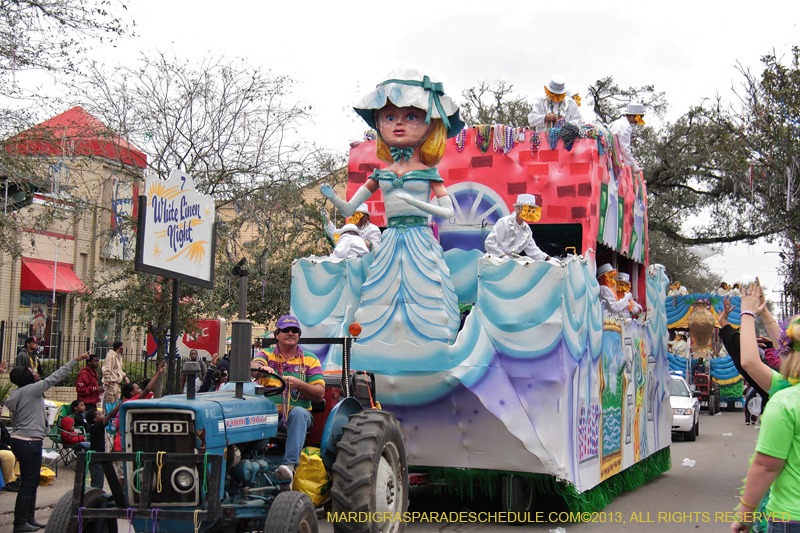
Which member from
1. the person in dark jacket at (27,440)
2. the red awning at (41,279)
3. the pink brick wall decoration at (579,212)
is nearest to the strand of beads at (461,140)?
the pink brick wall decoration at (579,212)

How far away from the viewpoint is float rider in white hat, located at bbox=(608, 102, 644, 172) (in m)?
12.4

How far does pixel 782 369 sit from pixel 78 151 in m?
12.7

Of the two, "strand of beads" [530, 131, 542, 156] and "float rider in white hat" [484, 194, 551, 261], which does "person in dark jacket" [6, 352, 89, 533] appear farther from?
"strand of beads" [530, 131, 542, 156]

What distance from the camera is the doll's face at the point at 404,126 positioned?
955 cm

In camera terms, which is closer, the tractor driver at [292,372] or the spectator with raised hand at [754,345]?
the spectator with raised hand at [754,345]

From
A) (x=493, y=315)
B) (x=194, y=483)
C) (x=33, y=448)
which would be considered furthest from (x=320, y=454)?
(x=33, y=448)

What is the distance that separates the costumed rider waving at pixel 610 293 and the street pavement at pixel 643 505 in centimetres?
→ 262

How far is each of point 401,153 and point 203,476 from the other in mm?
5158

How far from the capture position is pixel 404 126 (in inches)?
376

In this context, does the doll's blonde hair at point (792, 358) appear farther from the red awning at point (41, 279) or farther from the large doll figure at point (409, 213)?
the red awning at point (41, 279)

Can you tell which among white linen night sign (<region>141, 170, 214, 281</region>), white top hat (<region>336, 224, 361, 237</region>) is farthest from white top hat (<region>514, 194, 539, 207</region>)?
white linen night sign (<region>141, 170, 214, 281</region>)

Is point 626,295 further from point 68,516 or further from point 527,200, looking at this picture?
point 68,516

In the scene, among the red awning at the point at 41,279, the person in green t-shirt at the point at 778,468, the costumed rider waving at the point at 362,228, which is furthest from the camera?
the red awning at the point at 41,279

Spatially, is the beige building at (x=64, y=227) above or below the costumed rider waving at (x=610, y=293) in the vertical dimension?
above
